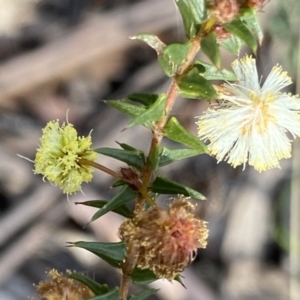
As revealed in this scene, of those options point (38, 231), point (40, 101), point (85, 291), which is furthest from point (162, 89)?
point (85, 291)

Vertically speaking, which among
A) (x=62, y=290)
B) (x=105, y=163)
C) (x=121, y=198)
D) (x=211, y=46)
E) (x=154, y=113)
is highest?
(x=105, y=163)

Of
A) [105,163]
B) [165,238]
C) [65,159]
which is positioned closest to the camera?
[165,238]

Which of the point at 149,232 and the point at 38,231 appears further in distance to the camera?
the point at 38,231

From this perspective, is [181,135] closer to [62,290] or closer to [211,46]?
[211,46]

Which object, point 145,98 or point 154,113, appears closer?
point 154,113

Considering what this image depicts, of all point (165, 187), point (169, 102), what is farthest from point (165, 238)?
point (169, 102)

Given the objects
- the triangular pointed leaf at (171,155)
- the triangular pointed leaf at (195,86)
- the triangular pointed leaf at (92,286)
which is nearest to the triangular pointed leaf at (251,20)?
the triangular pointed leaf at (195,86)

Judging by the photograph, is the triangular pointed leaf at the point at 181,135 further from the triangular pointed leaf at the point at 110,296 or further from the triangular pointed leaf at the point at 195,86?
the triangular pointed leaf at the point at 110,296

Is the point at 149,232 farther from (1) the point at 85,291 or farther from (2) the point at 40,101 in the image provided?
(2) the point at 40,101
